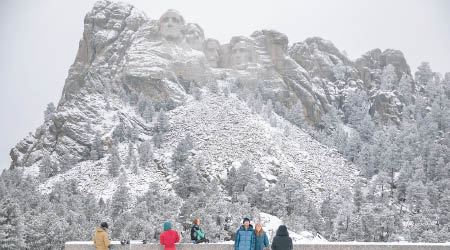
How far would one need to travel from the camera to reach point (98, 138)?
87312mm

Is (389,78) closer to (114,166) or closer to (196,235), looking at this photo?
(114,166)

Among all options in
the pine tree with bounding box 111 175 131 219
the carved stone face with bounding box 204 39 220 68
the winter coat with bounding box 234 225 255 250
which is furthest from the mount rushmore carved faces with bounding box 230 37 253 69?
the winter coat with bounding box 234 225 255 250

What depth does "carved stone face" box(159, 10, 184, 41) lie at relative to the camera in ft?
406

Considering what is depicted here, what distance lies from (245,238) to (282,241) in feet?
3.18

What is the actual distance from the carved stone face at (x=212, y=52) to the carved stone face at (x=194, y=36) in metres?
4.48

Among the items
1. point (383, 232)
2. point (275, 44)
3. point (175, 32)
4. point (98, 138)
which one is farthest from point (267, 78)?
A: point (383, 232)

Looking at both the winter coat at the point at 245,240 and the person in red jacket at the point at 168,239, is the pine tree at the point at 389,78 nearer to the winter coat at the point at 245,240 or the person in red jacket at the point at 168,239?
the winter coat at the point at 245,240

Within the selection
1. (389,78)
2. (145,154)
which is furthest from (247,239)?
(389,78)

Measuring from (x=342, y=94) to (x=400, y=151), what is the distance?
48.4 meters

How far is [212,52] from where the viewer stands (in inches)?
5359

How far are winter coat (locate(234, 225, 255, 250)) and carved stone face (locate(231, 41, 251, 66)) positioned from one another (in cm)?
12403

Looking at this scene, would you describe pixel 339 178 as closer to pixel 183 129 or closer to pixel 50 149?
pixel 183 129

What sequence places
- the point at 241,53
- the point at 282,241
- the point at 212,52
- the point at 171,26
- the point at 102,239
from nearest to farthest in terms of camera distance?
the point at 282,241 < the point at 102,239 < the point at 171,26 < the point at 241,53 < the point at 212,52

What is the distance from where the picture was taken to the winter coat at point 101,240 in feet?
38.0
